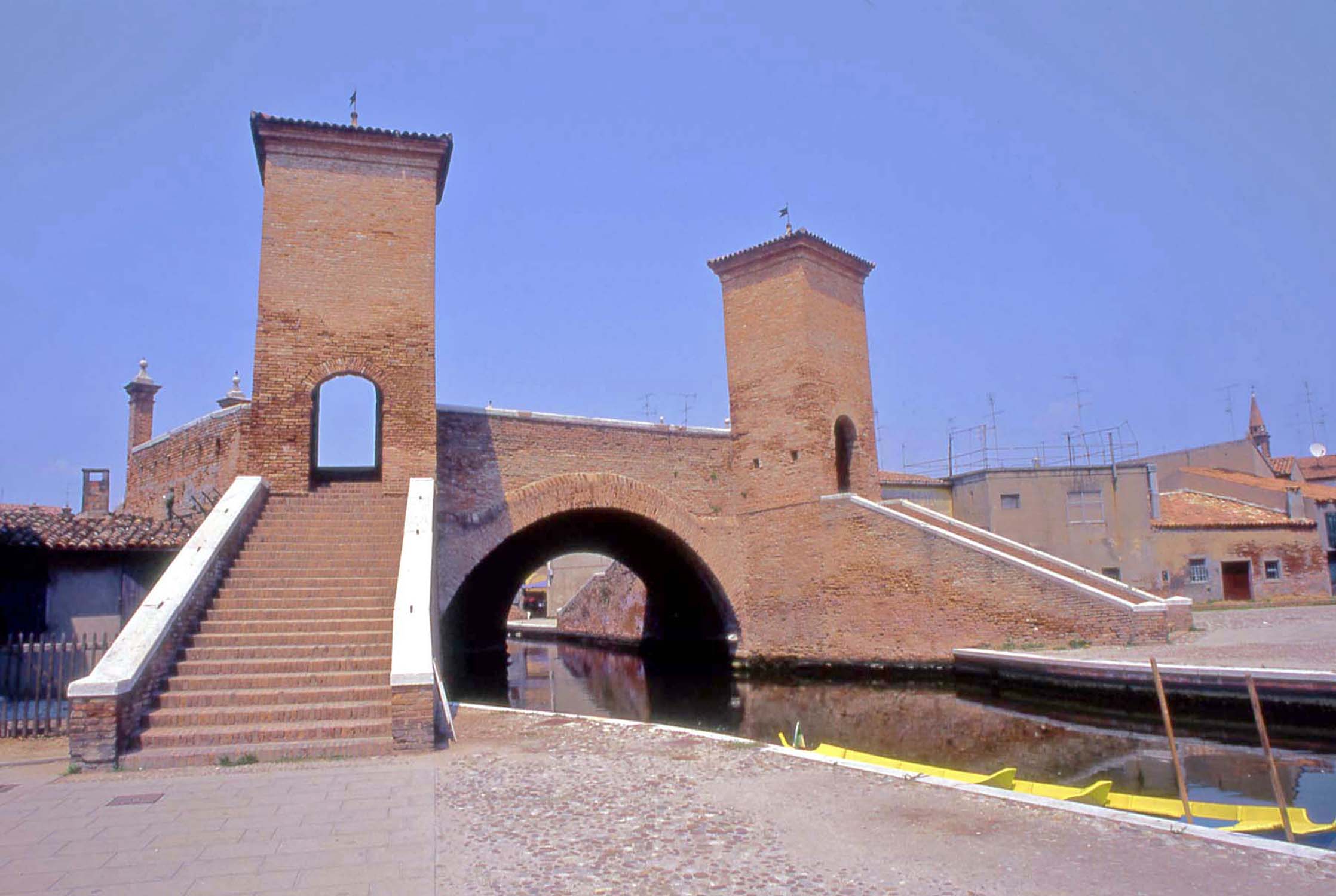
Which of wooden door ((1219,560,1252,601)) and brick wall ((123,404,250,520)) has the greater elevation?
brick wall ((123,404,250,520))

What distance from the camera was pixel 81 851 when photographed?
4.39 meters

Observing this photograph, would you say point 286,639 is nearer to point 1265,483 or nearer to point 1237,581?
point 1237,581

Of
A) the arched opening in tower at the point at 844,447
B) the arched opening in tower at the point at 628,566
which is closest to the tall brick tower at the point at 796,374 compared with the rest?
the arched opening in tower at the point at 844,447

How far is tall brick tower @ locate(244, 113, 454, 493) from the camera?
11.3 metres

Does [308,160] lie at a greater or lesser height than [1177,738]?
greater

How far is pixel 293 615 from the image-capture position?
8227 millimetres

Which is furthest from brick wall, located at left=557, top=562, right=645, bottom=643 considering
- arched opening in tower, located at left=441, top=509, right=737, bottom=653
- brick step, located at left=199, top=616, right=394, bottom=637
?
brick step, located at left=199, top=616, right=394, bottom=637

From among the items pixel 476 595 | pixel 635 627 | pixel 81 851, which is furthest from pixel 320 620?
pixel 635 627

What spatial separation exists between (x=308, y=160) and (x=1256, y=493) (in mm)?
27675

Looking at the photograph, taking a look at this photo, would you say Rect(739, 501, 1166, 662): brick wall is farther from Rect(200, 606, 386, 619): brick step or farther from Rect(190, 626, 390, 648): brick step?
Rect(190, 626, 390, 648): brick step

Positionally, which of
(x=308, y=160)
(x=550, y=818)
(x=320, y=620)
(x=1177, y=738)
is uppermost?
(x=308, y=160)

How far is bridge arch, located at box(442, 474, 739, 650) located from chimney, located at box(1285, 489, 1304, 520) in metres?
17.8

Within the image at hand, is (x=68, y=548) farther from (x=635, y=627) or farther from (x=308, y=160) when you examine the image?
(x=635, y=627)

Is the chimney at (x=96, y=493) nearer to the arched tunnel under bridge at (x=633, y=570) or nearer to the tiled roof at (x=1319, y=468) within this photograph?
the arched tunnel under bridge at (x=633, y=570)
